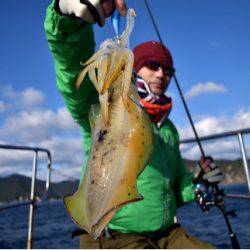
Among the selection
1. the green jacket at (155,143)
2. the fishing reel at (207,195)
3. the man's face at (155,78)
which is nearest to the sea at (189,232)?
the fishing reel at (207,195)

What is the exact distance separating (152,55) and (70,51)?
6.17 feet

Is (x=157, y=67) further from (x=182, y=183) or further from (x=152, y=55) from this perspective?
(x=182, y=183)

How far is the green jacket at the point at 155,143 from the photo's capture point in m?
2.56

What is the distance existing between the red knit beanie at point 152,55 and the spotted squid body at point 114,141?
234 cm

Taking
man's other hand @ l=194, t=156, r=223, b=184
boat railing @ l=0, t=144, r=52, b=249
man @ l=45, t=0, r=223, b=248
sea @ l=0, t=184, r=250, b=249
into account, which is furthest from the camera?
sea @ l=0, t=184, r=250, b=249

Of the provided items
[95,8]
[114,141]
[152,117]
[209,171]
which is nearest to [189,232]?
[209,171]

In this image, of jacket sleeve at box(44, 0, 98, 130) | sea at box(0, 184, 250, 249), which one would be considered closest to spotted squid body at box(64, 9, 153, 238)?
jacket sleeve at box(44, 0, 98, 130)

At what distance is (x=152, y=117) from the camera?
3.84 meters

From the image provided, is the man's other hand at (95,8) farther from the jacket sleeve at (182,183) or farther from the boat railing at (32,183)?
the boat railing at (32,183)

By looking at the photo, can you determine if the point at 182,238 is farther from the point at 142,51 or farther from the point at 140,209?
the point at 142,51

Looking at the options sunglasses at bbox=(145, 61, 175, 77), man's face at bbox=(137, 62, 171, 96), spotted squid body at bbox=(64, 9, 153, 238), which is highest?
sunglasses at bbox=(145, 61, 175, 77)

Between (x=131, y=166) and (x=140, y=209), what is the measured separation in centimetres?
158

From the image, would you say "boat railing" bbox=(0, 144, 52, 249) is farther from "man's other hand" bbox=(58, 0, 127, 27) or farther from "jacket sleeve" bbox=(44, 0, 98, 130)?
"man's other hand" bbox=(58, 0, 127, 27)

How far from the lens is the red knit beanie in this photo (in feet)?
14.0
